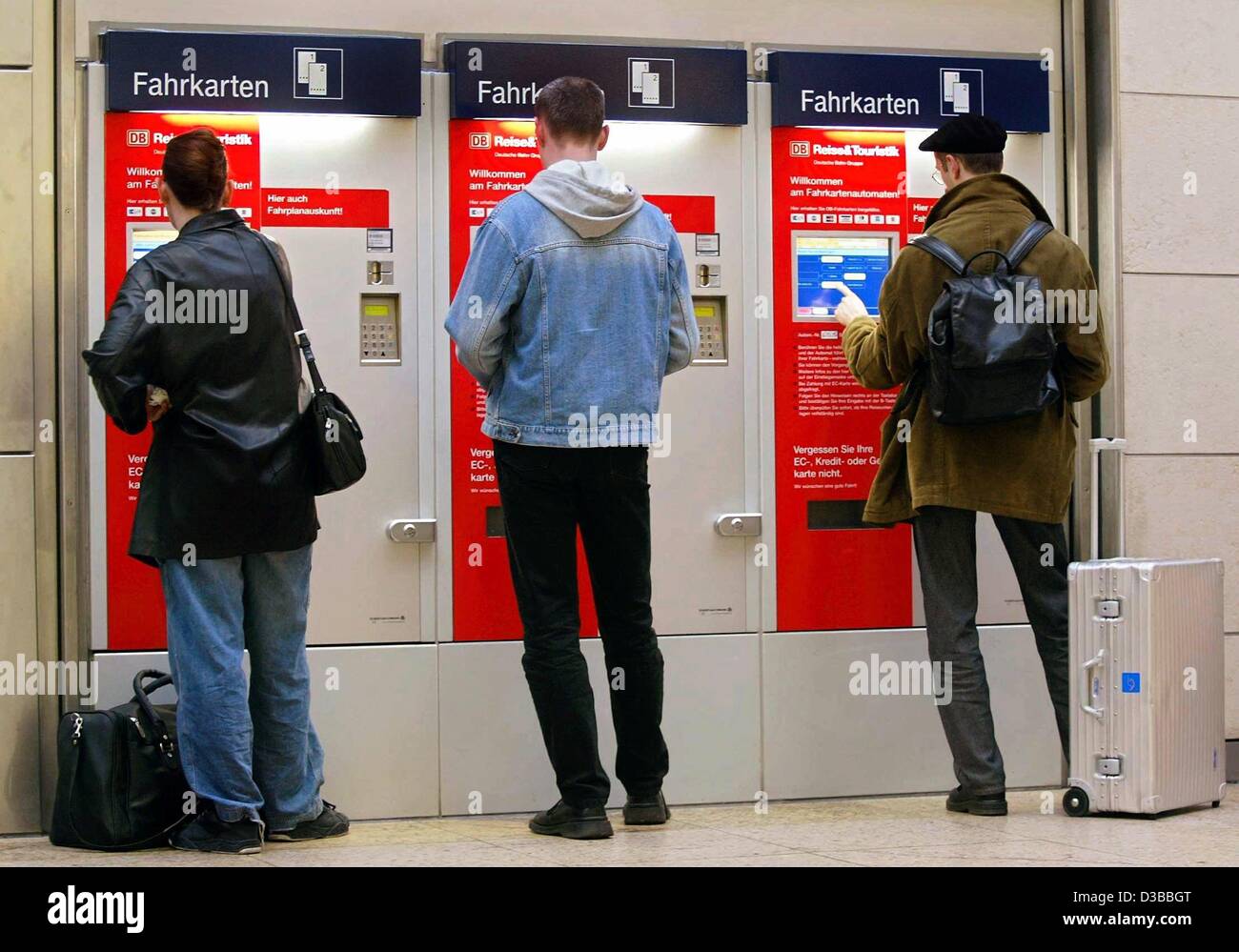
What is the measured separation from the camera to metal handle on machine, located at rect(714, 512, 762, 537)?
5.54 meters

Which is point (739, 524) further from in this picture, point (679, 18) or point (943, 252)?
point (679, 18)

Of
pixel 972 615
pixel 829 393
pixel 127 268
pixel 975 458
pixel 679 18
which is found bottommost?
pixel 972 615

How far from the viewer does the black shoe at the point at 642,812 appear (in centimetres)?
489

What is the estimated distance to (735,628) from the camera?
5.55m

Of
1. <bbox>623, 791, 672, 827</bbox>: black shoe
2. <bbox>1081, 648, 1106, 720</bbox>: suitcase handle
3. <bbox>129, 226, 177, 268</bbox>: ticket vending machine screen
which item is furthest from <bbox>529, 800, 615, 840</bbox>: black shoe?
<bbox>129, 226, 177, 268</bbox>: ticket vending machine screen

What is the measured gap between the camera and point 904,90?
568cm

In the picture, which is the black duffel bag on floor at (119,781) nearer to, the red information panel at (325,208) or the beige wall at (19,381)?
the beige wall at (19,381)

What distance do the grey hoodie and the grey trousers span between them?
52.5 inches

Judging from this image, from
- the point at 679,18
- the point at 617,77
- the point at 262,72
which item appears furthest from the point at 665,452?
the point at 262,72

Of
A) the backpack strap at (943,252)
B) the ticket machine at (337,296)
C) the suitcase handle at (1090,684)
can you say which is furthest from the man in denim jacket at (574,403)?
the suitcase handle at (1090,684)

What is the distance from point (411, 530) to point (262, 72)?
5.00ft

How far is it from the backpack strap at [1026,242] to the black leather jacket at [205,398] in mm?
2171

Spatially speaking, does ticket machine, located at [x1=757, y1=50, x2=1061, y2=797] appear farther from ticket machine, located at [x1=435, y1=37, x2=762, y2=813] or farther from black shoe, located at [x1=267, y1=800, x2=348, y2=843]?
black shoe, located at [x1=267, y1=800, x2=348, y2=843]
